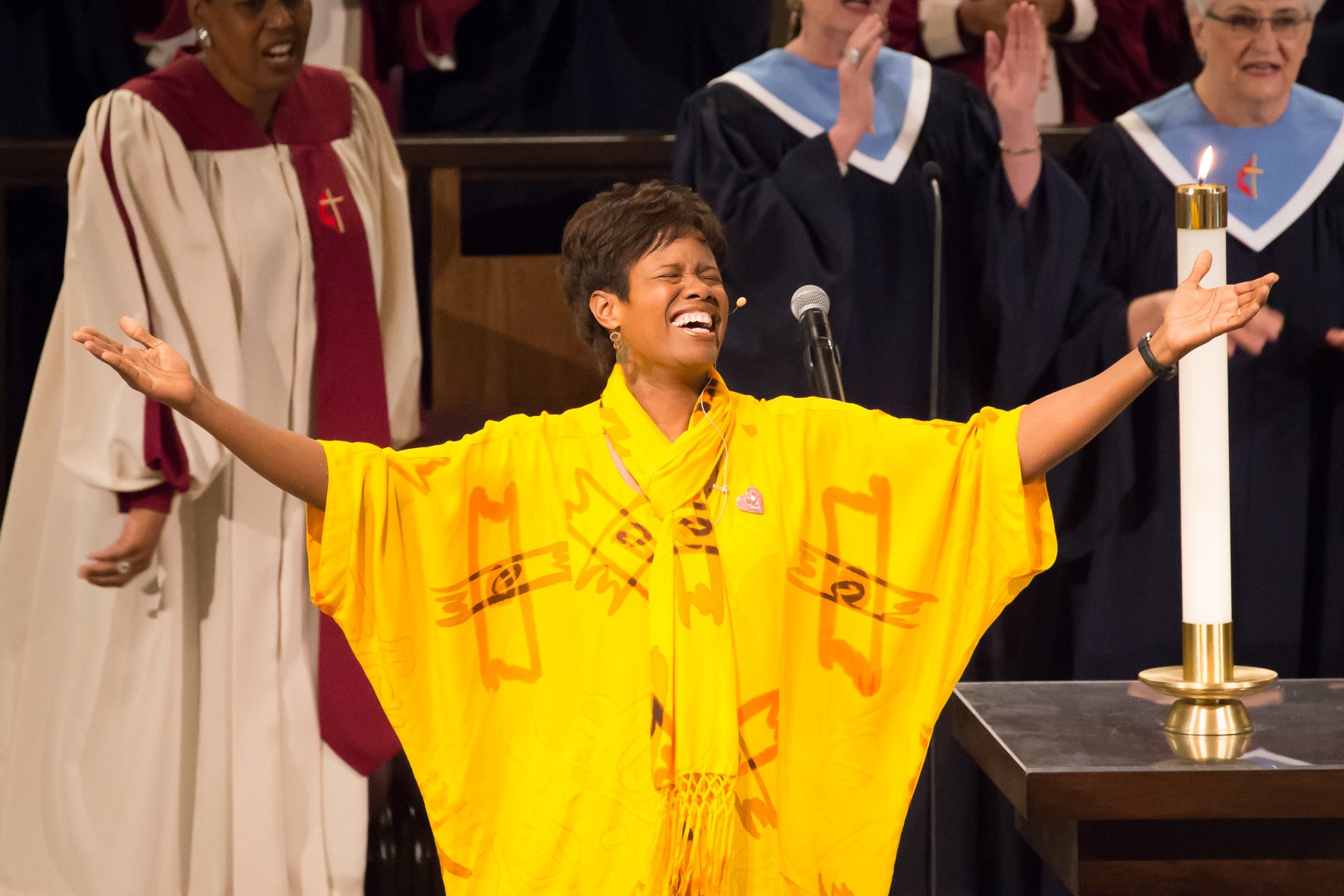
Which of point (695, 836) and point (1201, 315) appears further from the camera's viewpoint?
point (695, 836)

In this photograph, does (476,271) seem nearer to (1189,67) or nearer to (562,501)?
(562,501)

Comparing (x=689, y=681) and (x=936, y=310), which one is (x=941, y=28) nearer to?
(x=936, y=310)

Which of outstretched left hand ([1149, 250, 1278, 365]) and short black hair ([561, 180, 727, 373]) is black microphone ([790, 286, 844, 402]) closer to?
short black hair ([561, 180, 727, 373])

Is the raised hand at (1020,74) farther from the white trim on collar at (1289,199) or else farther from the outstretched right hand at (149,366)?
the outstretched right hand at (149,366)

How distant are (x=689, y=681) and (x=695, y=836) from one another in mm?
192

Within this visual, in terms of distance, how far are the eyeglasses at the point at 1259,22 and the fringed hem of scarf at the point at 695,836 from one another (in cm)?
221

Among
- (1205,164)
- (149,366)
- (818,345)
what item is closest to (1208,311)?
(1205,164)

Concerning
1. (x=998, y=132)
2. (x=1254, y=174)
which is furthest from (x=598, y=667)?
(x=1254, y=174)

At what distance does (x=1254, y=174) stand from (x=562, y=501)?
6.56 ft

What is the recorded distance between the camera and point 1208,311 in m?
1.61

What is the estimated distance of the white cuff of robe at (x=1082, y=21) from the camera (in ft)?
10.4

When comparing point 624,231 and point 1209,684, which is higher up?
point 624,231

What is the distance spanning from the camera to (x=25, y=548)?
9.50 feet

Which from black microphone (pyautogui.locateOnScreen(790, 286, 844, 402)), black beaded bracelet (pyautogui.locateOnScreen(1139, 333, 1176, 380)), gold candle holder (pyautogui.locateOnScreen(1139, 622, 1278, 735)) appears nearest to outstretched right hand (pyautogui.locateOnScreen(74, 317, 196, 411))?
black microphone (pyautogui.locateOnScreen(790, 286, 844, 402))
